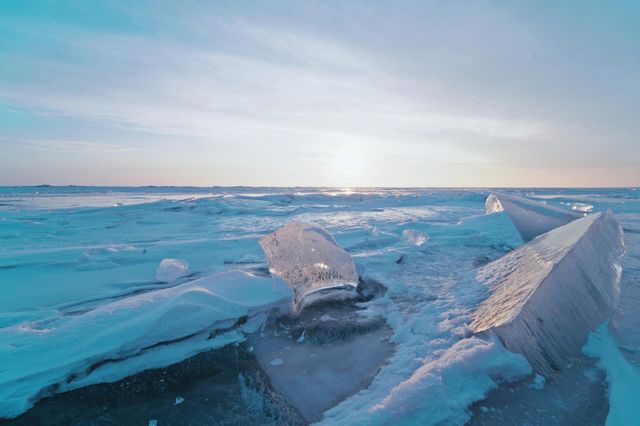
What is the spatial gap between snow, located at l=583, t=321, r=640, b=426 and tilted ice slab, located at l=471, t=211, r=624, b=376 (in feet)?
0.24

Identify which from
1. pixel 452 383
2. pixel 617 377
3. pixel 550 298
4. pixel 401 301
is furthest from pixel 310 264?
pixel 617 377

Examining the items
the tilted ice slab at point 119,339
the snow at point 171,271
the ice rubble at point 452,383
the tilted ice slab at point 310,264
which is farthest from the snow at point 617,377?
the snow at point 171,271

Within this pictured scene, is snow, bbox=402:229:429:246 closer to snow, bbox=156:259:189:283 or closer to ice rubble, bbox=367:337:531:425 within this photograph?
snow, bbox=156:259:189:283

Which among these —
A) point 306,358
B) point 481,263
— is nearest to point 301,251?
point 306,358

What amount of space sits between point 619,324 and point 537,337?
0.94m

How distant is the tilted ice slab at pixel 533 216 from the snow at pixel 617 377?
374 centimetres

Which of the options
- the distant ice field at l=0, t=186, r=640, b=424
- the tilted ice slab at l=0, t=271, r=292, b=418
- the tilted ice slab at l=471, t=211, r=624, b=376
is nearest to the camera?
the distant ice field at l=0, t=186, r=640, b=424

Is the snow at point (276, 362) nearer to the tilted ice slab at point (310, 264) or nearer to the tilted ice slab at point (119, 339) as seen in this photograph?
the tilted ice slab at point (119, 339)

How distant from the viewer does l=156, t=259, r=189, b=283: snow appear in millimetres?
3688

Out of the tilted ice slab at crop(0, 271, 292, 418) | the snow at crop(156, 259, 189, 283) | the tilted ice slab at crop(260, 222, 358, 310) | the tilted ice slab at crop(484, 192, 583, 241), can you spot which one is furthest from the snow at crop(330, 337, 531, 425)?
the tilted ice slab at crop(484, 192, 583, 241)

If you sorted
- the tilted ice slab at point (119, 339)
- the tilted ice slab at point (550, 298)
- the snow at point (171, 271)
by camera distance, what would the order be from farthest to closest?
the snow at point (171, 271), the tilted ice slab at point (550, 298), the tilted ice slab at point (119, 339)

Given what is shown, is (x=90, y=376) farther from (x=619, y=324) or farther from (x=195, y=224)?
(x=195, y=224)

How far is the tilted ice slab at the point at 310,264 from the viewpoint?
2.94 meters

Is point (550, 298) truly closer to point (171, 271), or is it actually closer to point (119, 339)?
point (119, 339)
